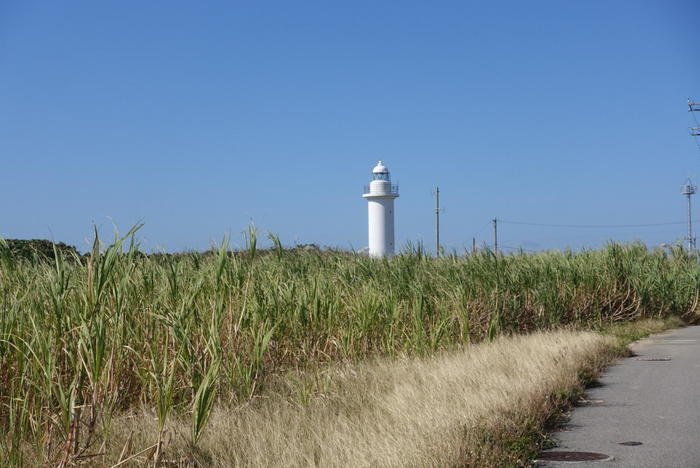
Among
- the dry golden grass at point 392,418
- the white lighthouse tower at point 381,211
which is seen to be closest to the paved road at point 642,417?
the dry golden grass at point 392,418

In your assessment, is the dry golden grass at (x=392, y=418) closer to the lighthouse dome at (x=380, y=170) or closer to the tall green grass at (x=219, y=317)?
the tall green grass at (x=219, y=317)

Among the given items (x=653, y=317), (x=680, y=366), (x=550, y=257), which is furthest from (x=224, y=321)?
(x=653, y=317)

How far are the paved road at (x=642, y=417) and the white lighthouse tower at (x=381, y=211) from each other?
32.0m

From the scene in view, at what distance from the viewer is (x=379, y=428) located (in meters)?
5.17

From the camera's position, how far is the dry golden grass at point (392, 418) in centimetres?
462

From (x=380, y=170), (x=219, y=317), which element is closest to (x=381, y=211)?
(x=380, y=170)

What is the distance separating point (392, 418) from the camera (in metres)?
5.63

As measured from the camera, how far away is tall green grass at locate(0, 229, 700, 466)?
16.3 ft

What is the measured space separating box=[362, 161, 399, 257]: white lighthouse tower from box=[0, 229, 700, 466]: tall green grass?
993 inches

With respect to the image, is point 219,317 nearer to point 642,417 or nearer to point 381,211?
point 642,417

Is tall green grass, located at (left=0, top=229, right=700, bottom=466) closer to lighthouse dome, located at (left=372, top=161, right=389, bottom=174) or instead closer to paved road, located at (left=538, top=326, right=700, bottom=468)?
paved road, located at (left=538, top=326, right=700, bottom=468)

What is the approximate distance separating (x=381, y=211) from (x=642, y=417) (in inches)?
1389

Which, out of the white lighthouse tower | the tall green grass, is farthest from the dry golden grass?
the white lighthouse tower

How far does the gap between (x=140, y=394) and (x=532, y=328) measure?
8.59m
